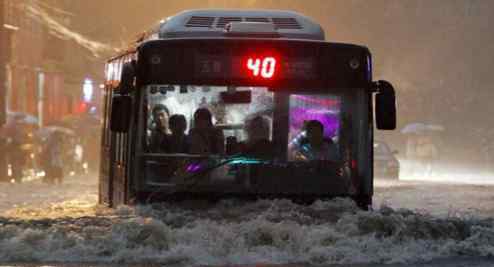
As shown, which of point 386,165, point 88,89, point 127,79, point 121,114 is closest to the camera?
point 121,114

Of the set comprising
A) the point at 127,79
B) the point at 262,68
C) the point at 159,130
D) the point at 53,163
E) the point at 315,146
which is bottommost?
the point at 53,163

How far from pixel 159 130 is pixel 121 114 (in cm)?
57

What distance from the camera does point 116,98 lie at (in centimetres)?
1147

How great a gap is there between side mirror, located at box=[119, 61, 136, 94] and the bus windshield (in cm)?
20

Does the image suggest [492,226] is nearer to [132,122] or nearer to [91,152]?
[132,122]

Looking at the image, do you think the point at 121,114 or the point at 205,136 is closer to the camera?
the point at 121,114

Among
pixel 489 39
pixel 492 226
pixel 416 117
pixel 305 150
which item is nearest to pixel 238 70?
pixel 305 150

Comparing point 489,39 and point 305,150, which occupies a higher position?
point 489,39

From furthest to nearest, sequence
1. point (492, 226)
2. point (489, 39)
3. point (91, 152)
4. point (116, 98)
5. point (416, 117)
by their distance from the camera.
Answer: point (489, 39) → point (416, 117) → point (91, 152) → point (492, 226) → point (116, 98)

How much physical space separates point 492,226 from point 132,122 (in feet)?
12.8

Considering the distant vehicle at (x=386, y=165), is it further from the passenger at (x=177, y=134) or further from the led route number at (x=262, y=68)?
the passenger at (x=177, y=134)

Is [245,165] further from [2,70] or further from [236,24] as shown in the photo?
[2,70]

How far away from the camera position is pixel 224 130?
11727 millimetres

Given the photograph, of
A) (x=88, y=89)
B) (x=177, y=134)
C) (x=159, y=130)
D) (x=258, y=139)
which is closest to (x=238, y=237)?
(x=258, y=139)
